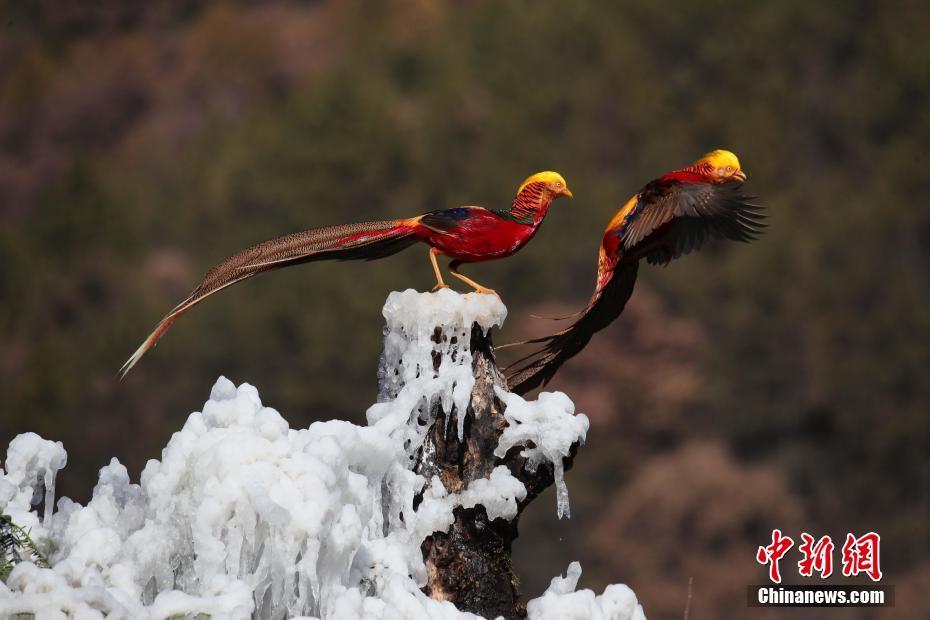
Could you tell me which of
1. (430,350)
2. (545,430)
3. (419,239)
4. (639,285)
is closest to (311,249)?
(419,239)

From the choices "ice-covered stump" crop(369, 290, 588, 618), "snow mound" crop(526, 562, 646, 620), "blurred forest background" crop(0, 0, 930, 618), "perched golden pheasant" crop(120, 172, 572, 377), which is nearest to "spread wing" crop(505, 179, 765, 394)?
"perched golden pheasant" crop(120, 172, 572, 377)

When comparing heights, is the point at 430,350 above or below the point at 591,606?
above

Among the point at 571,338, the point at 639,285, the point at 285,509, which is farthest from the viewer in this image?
the point at 639,285

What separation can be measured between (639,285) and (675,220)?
→ 16208 mm

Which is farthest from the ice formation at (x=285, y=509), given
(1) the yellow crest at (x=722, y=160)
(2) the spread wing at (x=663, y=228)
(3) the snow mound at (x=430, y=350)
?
(1) the yellow crest at (x=722, y=160)

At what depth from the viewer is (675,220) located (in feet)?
16.5

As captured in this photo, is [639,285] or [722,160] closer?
[722,160]

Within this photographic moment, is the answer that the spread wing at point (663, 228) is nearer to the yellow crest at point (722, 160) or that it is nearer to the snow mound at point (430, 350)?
the yellow crest at point (722, 160)

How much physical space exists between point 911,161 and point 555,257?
5.54 m

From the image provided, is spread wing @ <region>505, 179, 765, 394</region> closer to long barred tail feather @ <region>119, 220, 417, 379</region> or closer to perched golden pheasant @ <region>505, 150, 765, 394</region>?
perched golden pheasant @ <region>505, 150, 765, 394</region>

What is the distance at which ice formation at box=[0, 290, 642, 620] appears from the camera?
12.8 ft

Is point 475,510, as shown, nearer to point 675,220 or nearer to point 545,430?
point 545,430

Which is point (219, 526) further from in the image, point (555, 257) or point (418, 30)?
point (418, 30)

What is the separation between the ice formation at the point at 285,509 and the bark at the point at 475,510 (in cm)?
5
